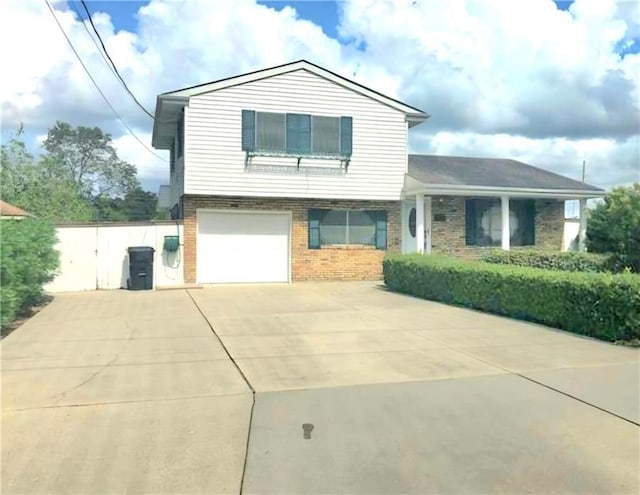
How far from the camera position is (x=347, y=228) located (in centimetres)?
1838

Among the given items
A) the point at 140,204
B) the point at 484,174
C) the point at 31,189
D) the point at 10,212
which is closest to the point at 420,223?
the point at 484,174

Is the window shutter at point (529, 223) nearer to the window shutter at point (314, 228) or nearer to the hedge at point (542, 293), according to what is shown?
the window shutter at point (314, 228)

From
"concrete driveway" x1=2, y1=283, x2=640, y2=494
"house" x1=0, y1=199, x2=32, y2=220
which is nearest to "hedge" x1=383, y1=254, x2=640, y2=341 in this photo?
"concrete driveway" x1=2, y1=283, x2=640, y2=494

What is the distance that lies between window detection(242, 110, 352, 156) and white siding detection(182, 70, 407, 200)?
20 cm

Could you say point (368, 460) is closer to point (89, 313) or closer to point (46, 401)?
point (46, 401)

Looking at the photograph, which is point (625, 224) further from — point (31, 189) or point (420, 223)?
point (31, 189)

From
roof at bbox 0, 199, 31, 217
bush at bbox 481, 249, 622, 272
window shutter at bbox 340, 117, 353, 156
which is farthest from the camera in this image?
roof at bbox 0, 199, 31, 217

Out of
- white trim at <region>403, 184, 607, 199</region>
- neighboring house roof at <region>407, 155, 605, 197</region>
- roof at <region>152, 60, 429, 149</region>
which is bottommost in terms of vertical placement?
white trim at <region>403, 184, 607, 199</region>

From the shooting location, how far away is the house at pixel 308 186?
16.8 metres

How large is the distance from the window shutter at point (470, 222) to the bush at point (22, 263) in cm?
1232

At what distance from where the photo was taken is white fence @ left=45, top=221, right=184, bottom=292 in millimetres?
15766

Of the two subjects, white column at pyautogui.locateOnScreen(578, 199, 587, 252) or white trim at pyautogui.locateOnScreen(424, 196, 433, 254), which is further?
white column at pyautogui.locateOnScreen(578, 199, 587, 252)

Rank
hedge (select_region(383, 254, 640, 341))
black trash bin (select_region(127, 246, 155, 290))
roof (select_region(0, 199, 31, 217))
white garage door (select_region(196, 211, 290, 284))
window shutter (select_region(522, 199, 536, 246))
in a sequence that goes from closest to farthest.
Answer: hedge (select_region(383, 254, 640, 341)) → black trash bin (select_region(127, 246, 155, 290)) → white garage door (select_region(196, 211, 290, 284)) → roof (select_region(0, 199, 31, 217)) → window shutter (select_region(522, 199, 536, 246))

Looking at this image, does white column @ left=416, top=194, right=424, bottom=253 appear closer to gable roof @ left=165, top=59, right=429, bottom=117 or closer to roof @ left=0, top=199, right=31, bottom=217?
gable roof @ left=165, top=59, right=429, bottom=117
